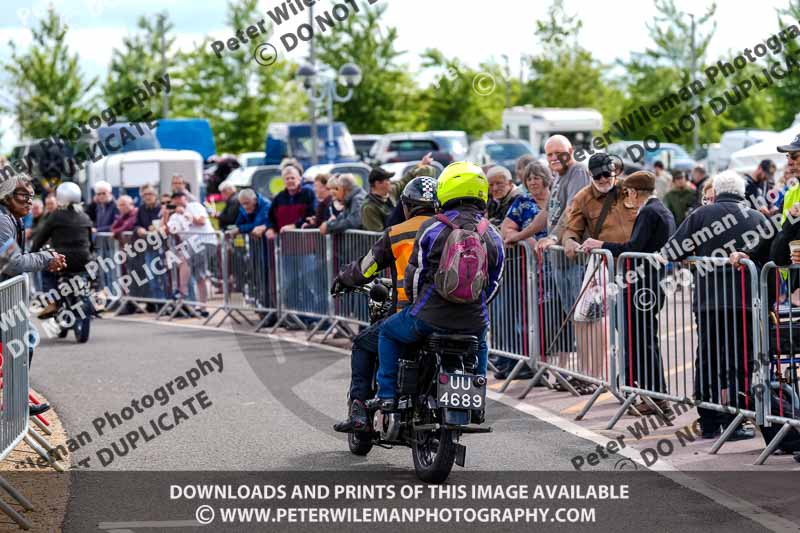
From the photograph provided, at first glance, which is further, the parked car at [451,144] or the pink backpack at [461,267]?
the parked car at [451,144]

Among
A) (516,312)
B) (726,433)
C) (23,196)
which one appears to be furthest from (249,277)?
(726,433)

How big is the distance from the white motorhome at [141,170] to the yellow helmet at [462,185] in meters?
26.7

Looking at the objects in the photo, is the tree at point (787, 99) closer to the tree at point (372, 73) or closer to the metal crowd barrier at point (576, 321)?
the tree at point (372, 73)

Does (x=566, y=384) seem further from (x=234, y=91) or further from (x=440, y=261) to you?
(x=234, y=91)

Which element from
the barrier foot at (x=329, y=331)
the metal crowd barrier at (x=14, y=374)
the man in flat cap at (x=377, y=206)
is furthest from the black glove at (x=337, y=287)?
the barrier foot at (x=329, y=331)

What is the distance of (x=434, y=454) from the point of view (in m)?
8.20

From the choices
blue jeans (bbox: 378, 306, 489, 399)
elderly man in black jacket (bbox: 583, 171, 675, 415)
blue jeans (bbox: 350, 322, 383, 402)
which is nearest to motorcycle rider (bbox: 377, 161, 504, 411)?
blue jeans (bbox: 378, 306, 489, 399)

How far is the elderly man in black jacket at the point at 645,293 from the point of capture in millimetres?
10141

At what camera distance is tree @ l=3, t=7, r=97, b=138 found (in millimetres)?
53531

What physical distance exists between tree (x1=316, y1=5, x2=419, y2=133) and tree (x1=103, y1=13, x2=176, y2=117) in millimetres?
8666

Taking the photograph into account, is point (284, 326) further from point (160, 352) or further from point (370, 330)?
point (370, 330)

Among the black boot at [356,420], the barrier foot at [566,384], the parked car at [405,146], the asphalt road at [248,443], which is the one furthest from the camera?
the parked car at [405,146]

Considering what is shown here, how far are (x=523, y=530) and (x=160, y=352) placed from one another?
9.18 m

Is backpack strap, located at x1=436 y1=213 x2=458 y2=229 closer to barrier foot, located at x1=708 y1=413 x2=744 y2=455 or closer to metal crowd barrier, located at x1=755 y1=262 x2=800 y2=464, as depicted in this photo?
metal crowd barrier, located at x1=755 y1=262 x2=800 y2=464
